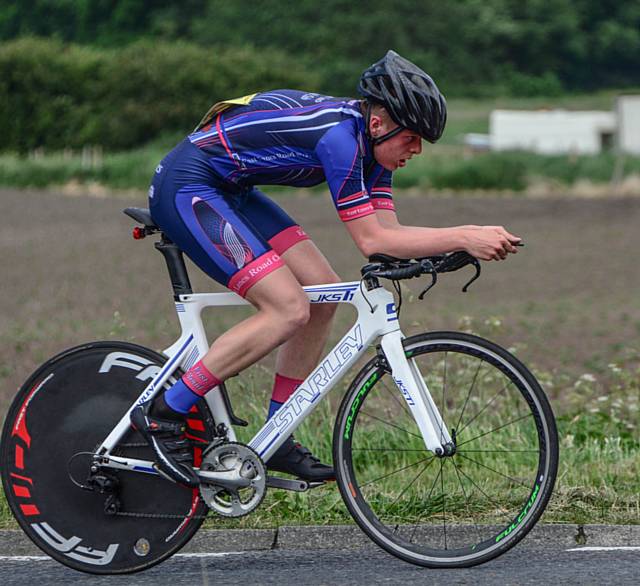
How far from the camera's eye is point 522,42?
91125mm

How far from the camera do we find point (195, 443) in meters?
5.45

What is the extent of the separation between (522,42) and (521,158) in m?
51.9

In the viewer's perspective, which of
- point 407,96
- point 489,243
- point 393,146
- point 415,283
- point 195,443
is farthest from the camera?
point 415,283

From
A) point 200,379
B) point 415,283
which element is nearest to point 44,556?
point 200,379

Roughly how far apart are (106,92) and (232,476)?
54524 mm

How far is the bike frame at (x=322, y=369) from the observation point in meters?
5.32

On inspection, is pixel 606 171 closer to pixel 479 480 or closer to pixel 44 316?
pixel 44 316

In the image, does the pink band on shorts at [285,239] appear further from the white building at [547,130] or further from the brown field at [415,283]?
the white building at [547,130]

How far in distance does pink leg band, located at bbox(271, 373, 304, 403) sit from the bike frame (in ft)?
0.43

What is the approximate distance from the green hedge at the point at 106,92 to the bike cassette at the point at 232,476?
5099 cm

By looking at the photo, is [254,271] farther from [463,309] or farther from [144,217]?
[463,309]

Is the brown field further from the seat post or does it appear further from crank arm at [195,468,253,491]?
crank arm at [195,468,253,491]

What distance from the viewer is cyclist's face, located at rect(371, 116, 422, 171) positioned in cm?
520

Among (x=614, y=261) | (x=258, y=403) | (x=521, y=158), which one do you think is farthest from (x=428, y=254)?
(x=521, y=158)
